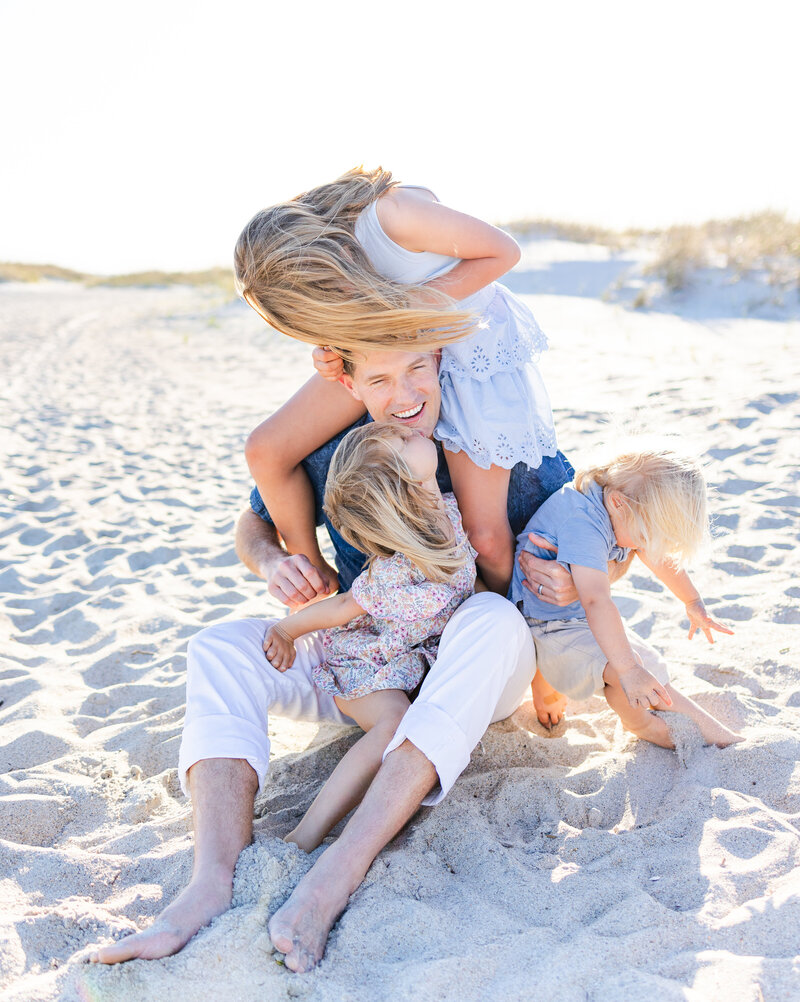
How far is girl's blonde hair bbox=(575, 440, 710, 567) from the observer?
237cm

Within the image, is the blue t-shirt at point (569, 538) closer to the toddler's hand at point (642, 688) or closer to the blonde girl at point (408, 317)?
the blonde girl at point (408, 317)

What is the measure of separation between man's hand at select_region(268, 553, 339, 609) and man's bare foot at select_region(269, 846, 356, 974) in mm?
765

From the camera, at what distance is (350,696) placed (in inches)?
90.7

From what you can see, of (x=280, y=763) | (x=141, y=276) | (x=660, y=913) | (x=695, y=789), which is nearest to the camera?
(x=660, y=913)

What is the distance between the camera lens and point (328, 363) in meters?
2.45

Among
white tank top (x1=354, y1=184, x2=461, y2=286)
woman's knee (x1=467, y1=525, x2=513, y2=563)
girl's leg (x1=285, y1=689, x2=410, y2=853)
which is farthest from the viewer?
woman's knee (x1=467, y1=525, x2=513, y2=563)

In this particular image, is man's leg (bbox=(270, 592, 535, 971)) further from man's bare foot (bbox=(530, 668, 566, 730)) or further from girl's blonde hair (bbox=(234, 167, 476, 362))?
girl's blonde hair (bbox=(234, 167, 476, 362))

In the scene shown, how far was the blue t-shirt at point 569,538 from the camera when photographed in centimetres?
237

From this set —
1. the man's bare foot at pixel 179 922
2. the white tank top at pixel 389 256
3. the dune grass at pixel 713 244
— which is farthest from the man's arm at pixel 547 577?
the dune grass at pixel 713 244

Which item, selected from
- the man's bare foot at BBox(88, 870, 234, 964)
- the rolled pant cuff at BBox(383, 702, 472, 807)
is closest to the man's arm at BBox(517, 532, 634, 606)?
the rolled pant cuff at BBox(383, 702, 472, 807)

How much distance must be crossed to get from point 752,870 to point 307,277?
1759 millimetres

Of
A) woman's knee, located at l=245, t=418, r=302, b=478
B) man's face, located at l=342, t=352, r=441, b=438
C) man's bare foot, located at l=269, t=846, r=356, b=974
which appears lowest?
man's bare foot, located at l=269, t=846, r=356, b=974

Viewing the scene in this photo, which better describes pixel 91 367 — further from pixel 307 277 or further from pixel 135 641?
pixel 307 277

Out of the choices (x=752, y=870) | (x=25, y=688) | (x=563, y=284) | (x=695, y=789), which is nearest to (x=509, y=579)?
(x=695, y=789)
